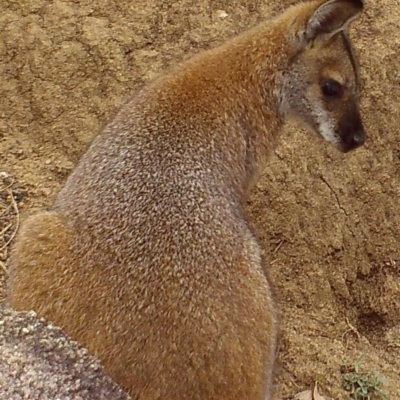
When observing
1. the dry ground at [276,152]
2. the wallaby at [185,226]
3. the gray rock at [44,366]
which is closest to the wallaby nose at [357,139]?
the wallaby at [185,226]

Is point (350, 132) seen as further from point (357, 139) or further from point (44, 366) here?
point (44, 366)

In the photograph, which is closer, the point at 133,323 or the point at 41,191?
the point at 133,323

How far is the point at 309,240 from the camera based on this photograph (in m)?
5.48

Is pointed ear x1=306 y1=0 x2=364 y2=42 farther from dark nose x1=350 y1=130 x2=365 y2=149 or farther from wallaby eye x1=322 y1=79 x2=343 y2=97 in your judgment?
dark nose x1=350 y1=130 x2=365 y2=149

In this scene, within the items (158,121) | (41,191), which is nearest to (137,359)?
(158,121)

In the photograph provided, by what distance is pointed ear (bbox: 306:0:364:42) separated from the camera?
3.88 m

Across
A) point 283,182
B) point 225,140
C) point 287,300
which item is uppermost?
point 225,140

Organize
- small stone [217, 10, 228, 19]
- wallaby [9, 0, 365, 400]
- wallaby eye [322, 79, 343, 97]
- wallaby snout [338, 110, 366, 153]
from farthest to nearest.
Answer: small stone [217, 10, 228, 19]
wallaby snout [338, 110, 366, 153]
wallaby eye [322, 79, 343, 97]
wallaby [9, 0, 365, 400]

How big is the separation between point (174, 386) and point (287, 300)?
229cm

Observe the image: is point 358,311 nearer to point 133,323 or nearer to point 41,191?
point 41,191

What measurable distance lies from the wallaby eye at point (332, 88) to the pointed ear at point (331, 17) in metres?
0.25

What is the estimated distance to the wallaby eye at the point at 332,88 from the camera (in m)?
4.16

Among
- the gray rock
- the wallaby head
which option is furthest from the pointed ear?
the gray rock

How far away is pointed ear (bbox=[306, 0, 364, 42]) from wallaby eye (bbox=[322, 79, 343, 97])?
0.81 ft
